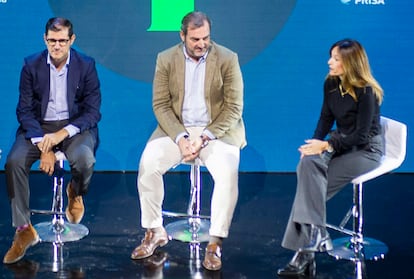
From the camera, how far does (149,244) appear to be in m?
4.21

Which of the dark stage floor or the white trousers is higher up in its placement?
the white trousers

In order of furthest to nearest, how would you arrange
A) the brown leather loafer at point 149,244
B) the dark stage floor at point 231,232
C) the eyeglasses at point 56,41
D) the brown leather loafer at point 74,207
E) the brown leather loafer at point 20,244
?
the brown leather loafer at point 74,207, the eyeglasses at point 56,41, the brown leather loafer at point 149,244, the brown leather loafer at point 20,244, the dark stage floor at point 231,232

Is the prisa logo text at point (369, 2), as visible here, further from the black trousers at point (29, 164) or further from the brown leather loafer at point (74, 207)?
the brown leather loafer at point (74, 207)

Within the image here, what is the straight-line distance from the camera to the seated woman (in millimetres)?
3850

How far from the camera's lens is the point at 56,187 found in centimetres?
454

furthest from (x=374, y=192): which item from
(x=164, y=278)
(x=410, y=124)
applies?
(x=164, y=278)

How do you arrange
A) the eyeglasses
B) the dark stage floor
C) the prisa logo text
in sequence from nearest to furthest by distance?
the dark stage floor, the eyeglasses, the prisa logo text

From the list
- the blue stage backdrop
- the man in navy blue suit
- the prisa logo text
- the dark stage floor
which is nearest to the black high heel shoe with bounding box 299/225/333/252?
the dark stage floor

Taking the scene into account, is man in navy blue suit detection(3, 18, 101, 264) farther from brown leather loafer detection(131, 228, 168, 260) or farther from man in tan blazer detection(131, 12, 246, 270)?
brown leather loafer detection(131, 228, 168, 260)

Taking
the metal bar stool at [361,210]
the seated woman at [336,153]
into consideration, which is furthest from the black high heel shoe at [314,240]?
the metal bar stool at [361,210]

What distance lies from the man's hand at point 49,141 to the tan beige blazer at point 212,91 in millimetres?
608

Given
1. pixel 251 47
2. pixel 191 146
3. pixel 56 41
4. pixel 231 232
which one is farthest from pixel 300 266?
pixel 251 47

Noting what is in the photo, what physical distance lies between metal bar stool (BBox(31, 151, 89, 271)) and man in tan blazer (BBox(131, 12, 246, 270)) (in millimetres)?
528

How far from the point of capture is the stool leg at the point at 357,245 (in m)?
4.17
